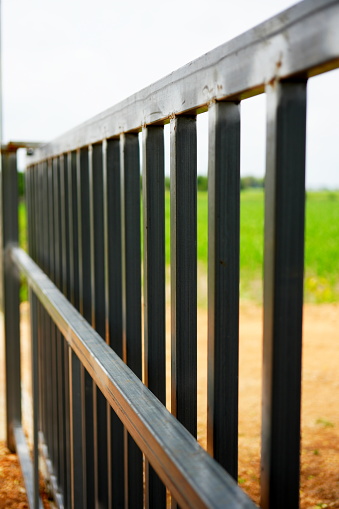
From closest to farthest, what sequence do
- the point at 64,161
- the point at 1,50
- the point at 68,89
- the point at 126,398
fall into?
the point at 126,398
the point at 64,161
the point at 1,50
the point at 68,89

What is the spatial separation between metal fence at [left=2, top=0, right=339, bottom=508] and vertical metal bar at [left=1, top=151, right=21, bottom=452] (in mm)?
1481

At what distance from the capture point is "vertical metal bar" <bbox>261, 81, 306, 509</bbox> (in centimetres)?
58

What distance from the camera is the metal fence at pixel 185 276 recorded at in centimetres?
59

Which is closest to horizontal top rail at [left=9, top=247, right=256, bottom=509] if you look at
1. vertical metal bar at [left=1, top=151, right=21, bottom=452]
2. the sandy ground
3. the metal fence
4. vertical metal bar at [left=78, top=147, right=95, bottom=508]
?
the metal fence

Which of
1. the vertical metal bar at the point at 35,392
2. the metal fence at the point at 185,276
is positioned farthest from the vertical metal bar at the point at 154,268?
the vertical metal bar at the point at 35,392

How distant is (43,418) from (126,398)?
1.98m

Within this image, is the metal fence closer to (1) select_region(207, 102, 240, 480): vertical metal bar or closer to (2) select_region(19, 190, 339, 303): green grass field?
(1) select_region(207, 102, 240, 480): vertical metal bar

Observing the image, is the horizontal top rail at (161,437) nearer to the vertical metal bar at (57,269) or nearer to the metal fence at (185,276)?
the metal fence at (185,276)

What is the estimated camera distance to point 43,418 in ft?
9.13

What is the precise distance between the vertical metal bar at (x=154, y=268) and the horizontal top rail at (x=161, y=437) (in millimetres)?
69

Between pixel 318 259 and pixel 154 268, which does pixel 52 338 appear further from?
pixel 318 259

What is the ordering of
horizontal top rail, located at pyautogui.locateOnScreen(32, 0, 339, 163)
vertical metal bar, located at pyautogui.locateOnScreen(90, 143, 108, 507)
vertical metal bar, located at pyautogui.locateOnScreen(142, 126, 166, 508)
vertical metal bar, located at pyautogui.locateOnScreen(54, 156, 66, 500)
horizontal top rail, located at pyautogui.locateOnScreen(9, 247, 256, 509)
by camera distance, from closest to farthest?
horizontal top rail, located at pyautogui.locateOnScreen(32, 0, 339, 163), horizontal top rail, located at pyautogui.locateOnScreen(9, 247, 256, 509), vertical metal bar, located at pyautogui.locateOnScreen(142, 126, 166, 508), vertical metal bar, located at pyautogui.locateOnScreen(90, 143, 108, 507), vertical metal bar, located at pyautogui.locateOnScreen(54, 156, 66, 500)

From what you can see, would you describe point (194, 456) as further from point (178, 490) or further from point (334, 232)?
point (334, 232)

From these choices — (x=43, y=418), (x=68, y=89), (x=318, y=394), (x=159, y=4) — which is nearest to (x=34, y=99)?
(x=68, y=89)
